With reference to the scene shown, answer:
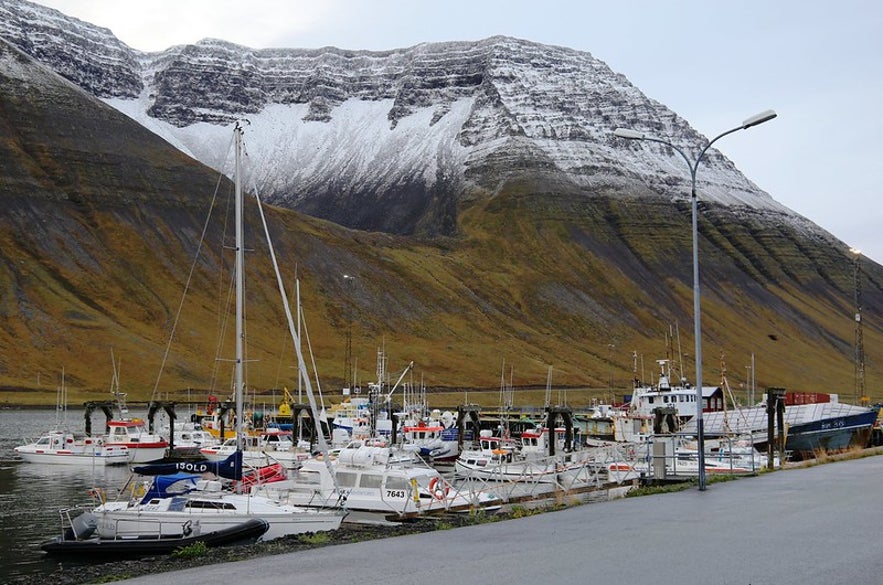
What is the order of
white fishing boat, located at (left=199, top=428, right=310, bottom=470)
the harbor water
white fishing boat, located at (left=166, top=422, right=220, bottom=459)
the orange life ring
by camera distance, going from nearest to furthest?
1. the harbor water
2. the orange life ring
3. white fishing boat, located at (left=199, top=428, right=310, bottom=470)
4. white fishing boat, located at (left=166, top=422, right=220, bottom=459)

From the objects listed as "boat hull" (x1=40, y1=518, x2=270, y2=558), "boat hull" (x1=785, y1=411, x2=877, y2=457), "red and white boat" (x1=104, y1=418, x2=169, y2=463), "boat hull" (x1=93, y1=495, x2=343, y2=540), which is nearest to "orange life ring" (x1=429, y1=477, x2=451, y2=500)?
"boat hull" (x1=93, y1=495, x2=343, y2=540)

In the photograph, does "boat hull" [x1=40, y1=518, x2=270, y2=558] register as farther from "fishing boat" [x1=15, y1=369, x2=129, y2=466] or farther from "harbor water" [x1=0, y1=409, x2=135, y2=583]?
"fishing boat" [x1=15, y1=369, x2=129, y2=466]

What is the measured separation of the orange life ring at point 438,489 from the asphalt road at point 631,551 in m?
11.5

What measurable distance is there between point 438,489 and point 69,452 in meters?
41.4

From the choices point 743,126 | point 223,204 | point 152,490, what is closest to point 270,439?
point 152,490

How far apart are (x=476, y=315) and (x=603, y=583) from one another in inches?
6715

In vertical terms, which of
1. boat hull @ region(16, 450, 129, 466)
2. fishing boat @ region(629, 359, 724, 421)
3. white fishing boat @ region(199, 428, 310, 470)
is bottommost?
boat hull @ region(16, 450, 129, 466)

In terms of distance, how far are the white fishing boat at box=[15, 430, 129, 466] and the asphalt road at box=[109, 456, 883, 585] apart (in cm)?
5196

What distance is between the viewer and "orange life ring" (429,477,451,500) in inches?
1405

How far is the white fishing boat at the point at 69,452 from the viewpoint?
6781 cm

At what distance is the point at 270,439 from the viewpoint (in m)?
73.7

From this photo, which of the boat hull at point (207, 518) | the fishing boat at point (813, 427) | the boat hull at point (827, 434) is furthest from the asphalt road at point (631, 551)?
the boat hull at point (827, 434)

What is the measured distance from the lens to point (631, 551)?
1705 cm

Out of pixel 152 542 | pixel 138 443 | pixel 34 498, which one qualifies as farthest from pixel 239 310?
pixel 138 443
